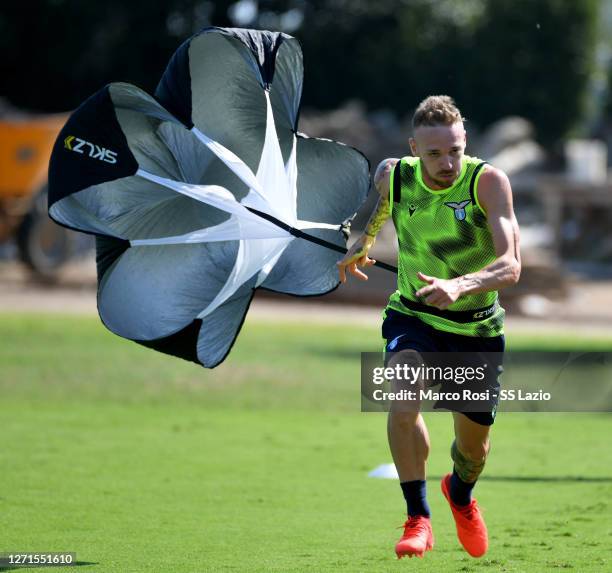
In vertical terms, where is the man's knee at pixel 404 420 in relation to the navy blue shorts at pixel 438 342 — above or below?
below

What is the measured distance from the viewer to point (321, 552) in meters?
7.33

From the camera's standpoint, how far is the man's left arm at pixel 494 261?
20.6ft

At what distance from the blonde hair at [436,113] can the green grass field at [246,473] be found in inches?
85.6

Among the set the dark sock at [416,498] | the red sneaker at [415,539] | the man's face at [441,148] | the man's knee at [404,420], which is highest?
the man's face at [441,148]

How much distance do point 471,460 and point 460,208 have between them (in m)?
1.46

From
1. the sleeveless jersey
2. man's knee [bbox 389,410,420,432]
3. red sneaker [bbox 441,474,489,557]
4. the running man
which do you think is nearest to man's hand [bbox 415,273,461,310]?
the running man

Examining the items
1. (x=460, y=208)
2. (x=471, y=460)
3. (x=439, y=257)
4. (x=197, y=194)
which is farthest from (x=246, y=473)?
(x=460, y=208)

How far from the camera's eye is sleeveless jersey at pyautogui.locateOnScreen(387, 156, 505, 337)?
692 cm

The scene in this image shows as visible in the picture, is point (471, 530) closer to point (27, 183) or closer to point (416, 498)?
point (416, 498)

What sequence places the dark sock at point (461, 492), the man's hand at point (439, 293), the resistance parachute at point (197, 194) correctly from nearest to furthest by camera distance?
the man's hand at point (439, 293) < the dark sock at point (461, 492) < the resistance parachute at point (197, 194)

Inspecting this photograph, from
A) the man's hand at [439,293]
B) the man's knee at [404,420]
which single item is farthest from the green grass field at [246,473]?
the man's hand at [439,293]

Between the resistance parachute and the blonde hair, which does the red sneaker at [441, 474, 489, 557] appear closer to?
the resistance parachute

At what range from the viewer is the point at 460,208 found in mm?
6918

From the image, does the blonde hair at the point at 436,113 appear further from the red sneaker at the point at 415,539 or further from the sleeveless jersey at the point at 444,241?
the red sneaker at the point at 415,539
